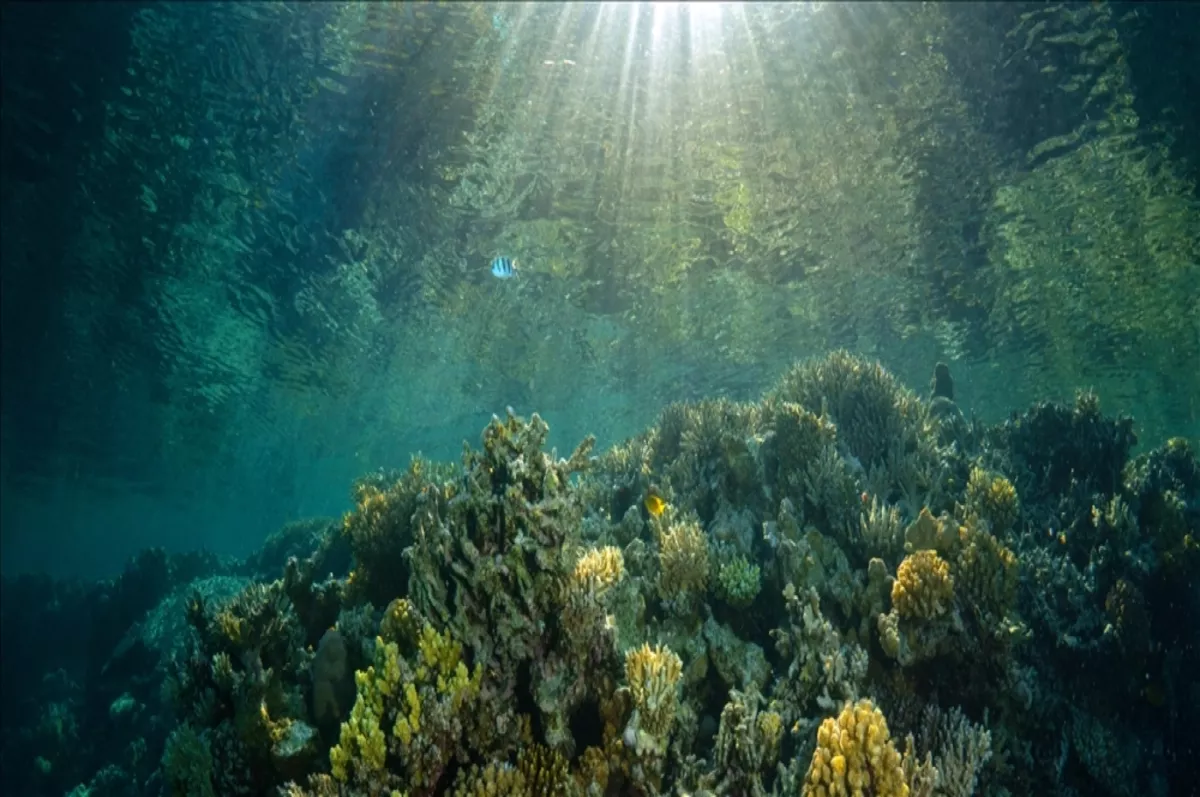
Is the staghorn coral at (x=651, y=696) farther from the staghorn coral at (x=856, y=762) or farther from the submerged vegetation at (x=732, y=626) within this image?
the staghorn coral at (x=856, y=762)

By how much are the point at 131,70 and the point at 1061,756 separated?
55.8 ft

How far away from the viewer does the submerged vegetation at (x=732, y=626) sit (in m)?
3.83

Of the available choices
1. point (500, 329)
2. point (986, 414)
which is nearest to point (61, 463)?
point (500, 329)

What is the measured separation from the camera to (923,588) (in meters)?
5.18

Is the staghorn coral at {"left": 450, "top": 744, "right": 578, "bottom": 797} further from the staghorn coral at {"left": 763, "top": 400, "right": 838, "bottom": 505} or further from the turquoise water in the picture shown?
the staghorn coral at {"left": 763, "top": 400, "right": 838, "bottom": 505}

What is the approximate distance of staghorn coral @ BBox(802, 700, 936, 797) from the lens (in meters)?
3.38

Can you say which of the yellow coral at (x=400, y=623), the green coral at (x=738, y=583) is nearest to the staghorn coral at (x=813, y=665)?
the green coral at (x=738, y=583)

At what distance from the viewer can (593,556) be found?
16.8ft

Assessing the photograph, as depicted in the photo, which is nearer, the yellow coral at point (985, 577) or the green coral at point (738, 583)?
the yellow coral at point (985, 577)

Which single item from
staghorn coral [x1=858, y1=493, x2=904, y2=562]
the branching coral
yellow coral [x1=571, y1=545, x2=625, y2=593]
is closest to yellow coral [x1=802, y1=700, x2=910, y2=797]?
the branching coral

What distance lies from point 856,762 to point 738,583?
226 centimetres

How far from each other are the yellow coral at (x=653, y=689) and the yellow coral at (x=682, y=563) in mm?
1438

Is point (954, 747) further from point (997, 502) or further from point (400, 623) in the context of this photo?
point (400, 623)

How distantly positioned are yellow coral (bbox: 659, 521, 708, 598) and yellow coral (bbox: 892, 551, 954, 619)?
1.70m
